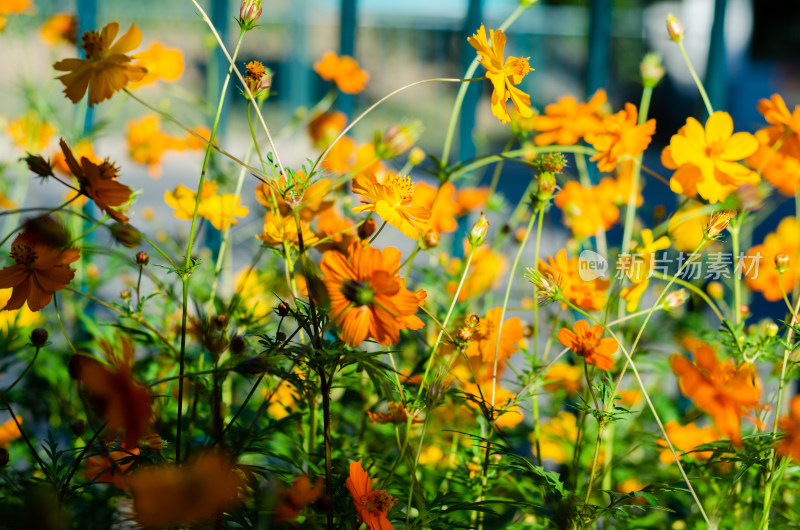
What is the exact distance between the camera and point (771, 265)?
850 millimetres

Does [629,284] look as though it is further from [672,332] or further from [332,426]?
[672,332]

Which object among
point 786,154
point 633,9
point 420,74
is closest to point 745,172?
point 786,154

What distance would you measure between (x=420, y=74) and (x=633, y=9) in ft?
9.10

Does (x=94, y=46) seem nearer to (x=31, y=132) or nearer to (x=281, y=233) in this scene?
(x=281, y=233)

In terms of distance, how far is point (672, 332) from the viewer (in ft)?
4.20

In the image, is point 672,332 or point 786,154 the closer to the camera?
point 786,154

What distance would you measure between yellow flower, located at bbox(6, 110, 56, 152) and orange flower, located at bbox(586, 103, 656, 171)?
1.01m

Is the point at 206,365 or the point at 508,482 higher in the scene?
the point at 206,365

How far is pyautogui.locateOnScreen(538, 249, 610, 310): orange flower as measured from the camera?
74 centimetres

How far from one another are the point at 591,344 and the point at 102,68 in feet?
1.65

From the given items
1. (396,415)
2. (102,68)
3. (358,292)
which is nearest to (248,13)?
(102,68)

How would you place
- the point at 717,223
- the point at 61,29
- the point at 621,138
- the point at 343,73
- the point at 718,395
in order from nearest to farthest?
the point at 718,395 → the point at 717,223 → the point at 621,138 → the point at 343,73 → the point at 61,29

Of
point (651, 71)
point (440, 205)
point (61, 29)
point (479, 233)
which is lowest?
point (479, 233)

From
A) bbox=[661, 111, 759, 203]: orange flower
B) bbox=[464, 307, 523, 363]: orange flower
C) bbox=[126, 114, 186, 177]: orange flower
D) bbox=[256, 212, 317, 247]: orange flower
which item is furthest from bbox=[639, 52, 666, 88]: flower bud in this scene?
bbox=[126, 114, 186, 177]: orange flower
